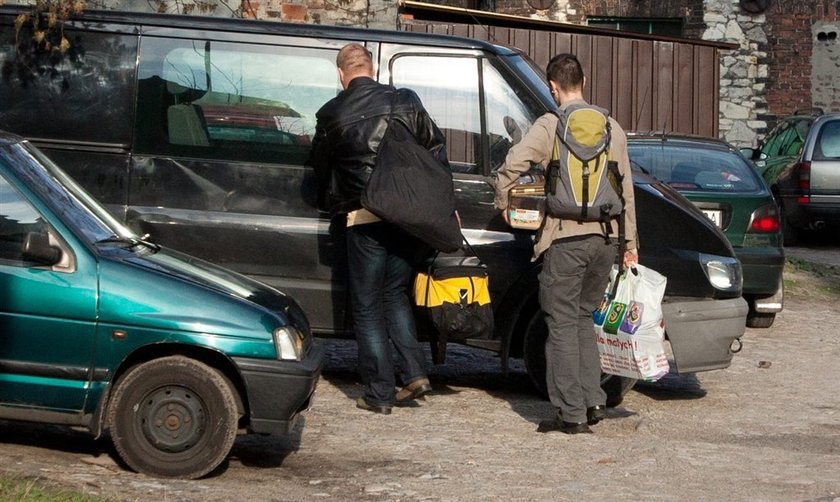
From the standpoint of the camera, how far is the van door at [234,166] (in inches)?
318

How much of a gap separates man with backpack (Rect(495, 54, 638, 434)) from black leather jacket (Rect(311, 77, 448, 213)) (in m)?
0.61

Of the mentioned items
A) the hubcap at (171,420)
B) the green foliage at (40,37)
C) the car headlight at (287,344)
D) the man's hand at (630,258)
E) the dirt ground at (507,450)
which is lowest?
the dirt ground at (507,450)

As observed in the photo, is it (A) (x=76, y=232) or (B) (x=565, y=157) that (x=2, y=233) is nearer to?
(A) (x=76, y=232)

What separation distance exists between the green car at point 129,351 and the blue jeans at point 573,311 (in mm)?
1599

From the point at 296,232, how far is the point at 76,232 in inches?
77.5

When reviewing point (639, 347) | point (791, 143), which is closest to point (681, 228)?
point (639, 347)

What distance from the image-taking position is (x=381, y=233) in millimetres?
7730

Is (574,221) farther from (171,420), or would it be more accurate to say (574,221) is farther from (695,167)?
(695,167)

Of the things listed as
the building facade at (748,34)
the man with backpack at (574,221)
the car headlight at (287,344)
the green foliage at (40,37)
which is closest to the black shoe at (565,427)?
the man with backpack at (574,221)

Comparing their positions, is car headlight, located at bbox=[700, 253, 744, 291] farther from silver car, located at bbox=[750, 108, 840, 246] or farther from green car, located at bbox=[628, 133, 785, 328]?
silver car, located at bbox=[750, 108, 840, 246]

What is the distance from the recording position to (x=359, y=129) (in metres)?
7.68

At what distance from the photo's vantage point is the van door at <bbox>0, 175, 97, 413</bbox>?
614cm

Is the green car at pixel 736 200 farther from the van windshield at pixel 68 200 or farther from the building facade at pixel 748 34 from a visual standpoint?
the building facade at pixel 748 34

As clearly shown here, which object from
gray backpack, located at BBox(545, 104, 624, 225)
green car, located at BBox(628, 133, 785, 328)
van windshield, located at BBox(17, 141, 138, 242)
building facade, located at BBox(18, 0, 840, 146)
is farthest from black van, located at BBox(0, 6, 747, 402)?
building facade, located at BBox(18, 0, 840, 146)
